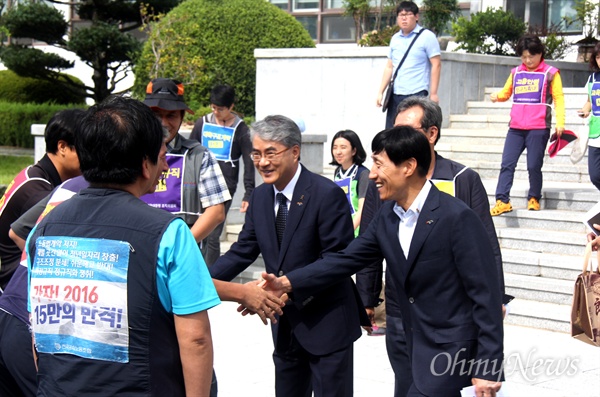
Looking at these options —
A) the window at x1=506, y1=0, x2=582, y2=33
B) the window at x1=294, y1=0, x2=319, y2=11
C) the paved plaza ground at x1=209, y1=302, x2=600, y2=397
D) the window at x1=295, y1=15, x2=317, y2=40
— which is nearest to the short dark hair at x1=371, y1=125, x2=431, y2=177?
the paved plaza ground at x1=209, y1=302, x2=600, y2=397

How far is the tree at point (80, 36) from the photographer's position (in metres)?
23.3

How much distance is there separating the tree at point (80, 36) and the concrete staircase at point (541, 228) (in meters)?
12.0

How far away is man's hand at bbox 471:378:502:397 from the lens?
411cm

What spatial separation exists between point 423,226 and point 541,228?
20.8ft

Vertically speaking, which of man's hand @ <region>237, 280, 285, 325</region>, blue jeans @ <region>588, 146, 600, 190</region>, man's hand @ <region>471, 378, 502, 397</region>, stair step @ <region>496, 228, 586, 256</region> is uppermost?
blue jeans @ <region>588, 146, 600, 190</region>

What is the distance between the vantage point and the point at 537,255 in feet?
31.8

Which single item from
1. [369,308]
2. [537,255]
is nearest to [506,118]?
[537,255]

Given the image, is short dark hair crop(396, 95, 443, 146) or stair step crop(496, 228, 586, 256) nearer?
short dark hair crop(396, 95, 443, 146)

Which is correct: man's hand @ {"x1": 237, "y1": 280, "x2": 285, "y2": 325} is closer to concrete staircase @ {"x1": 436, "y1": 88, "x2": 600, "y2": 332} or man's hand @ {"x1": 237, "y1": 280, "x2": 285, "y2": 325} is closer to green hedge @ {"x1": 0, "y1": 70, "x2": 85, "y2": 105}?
concrete staircase @ {"x1": 436, "y1": 88, "x2": 600, "y2": 332}

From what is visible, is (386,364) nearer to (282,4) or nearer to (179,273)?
(179,273)

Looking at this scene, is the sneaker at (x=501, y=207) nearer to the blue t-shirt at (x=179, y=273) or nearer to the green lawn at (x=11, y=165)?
the blue t-shirt at (x=179, y=273)

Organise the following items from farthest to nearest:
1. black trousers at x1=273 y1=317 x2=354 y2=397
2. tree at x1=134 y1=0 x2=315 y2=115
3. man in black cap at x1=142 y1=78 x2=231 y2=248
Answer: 1. tree at x1=134 y1=0 x2=315 y2=115
2. man in black cap at x1=142 y1=78 x2=231 y2=248
3. black trousers at x1=273 y1=317 x2=354 y2=397

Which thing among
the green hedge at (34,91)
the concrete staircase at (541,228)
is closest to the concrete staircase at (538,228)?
the concrete staircase at (541,228)

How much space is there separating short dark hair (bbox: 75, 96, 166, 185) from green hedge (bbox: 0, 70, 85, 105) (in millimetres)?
22401
